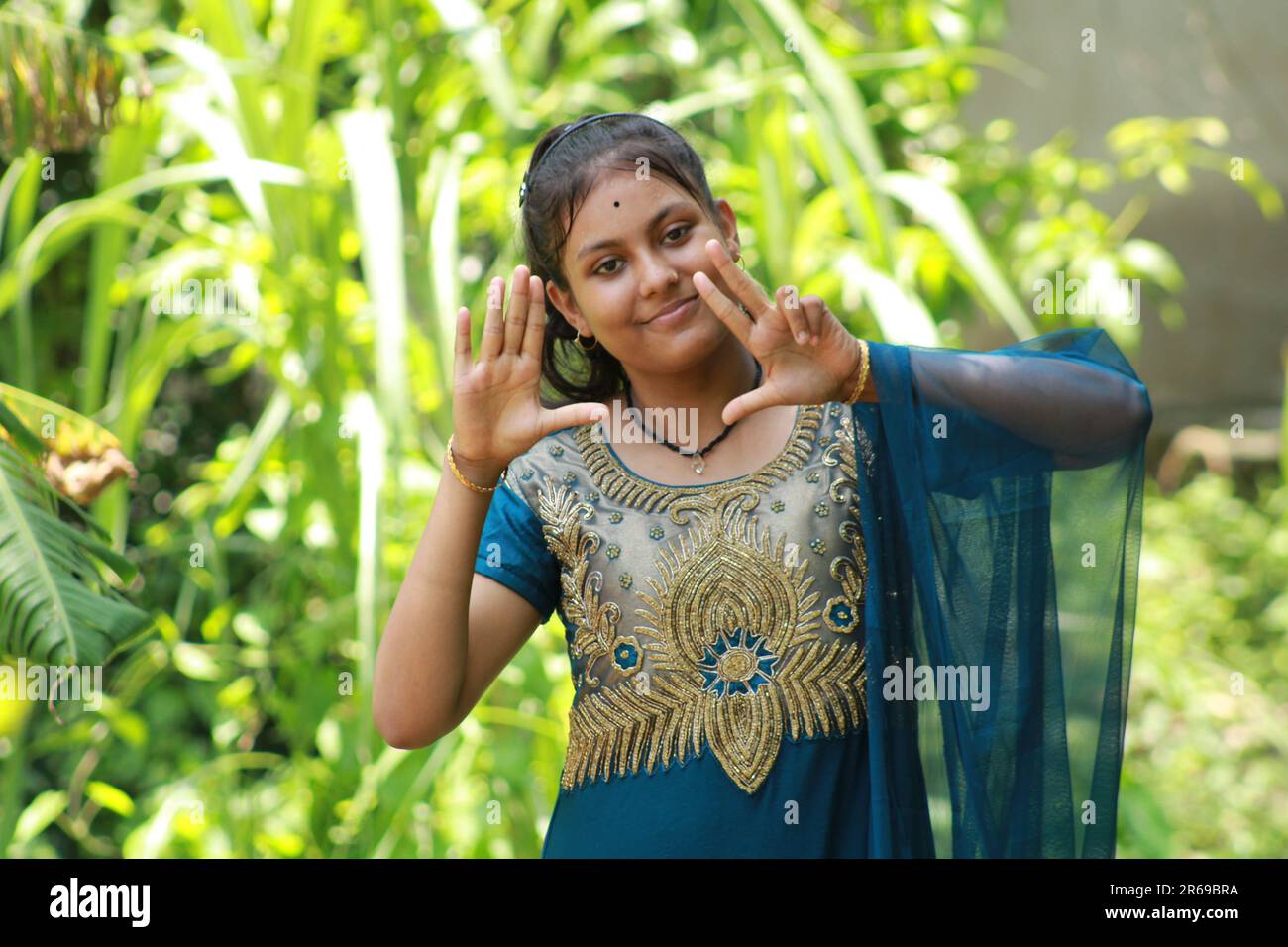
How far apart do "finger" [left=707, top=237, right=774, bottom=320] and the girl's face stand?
2.0 inches

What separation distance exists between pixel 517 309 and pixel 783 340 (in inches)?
8.2

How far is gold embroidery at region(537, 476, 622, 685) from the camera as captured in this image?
1106 millimetres

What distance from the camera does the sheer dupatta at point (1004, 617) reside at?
41.9 inches

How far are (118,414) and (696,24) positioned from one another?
1.28 m

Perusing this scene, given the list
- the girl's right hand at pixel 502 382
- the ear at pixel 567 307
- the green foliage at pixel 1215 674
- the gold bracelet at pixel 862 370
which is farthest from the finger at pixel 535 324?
the green foliage at pixel 1215 674

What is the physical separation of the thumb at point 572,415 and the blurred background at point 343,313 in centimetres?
13

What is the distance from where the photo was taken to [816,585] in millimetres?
1072

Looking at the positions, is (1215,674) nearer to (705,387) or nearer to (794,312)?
(705,387)

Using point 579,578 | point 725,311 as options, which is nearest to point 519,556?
point 579,578

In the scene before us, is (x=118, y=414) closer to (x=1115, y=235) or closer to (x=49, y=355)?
(x=49, y=355)

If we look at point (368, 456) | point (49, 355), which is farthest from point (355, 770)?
point (49, 355)

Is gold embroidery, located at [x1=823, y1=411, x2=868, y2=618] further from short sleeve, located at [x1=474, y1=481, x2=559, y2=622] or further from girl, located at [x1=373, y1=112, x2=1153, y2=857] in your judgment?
short sleeve, located at [x1=474, y1=481, x2=559, y2=622]

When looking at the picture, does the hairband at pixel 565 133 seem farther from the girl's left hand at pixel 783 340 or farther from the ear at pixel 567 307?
the girl's left hand at pixel 783 340

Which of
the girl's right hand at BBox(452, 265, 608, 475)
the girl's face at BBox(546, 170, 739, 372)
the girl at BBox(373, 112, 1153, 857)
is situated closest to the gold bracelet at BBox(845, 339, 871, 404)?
the girl at BBox(373, 112, 1153, 857)
